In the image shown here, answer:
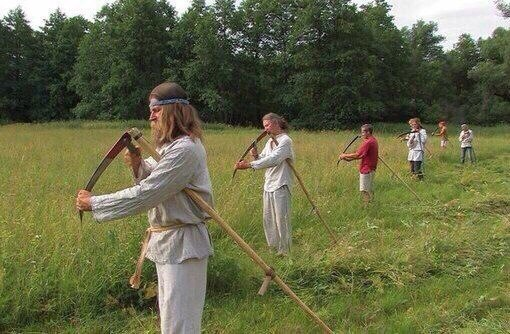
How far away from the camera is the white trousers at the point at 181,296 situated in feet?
8.95

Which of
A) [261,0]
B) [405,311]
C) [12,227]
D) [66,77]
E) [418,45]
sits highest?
[261,0]

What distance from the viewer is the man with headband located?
2.59 metres

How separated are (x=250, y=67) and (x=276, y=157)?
4505 cm

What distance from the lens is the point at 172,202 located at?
108 inches

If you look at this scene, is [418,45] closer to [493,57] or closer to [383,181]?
[493,57]

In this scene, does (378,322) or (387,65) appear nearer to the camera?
(378,322)

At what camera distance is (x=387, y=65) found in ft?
163


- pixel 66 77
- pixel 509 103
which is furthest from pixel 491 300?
pixel 66 77

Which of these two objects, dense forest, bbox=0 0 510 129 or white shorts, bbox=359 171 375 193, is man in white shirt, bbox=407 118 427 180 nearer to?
white shorts, bbox=359 171 375 193

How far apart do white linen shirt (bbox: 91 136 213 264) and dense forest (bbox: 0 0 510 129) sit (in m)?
40.4

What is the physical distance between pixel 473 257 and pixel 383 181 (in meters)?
5.93

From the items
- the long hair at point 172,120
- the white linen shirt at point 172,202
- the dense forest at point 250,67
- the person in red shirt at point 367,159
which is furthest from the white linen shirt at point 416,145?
the dense forest at point 250,67

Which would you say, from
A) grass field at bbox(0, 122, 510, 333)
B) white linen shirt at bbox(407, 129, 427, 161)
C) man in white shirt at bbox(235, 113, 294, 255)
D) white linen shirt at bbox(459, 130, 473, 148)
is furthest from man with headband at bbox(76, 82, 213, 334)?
white linen shirt at bbox(459, 130, 473, 148)

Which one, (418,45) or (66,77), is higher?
(418,45)
